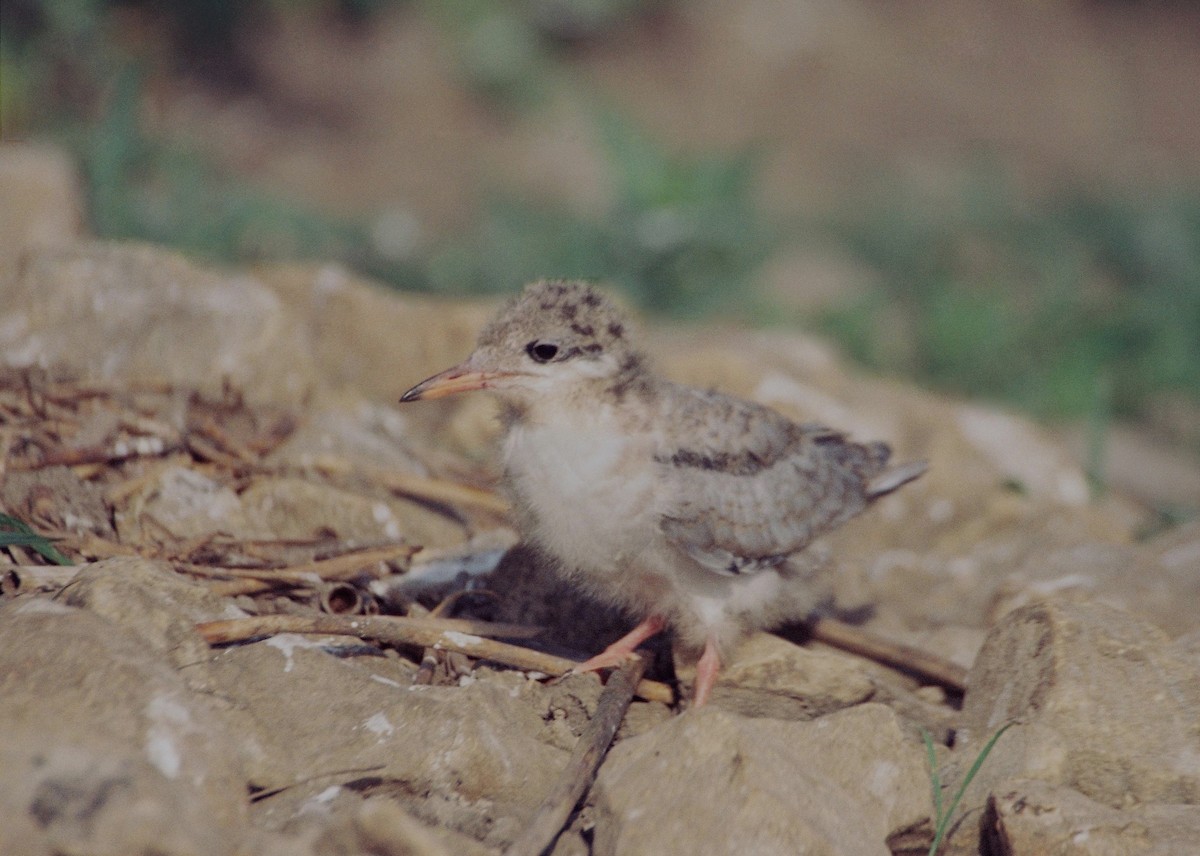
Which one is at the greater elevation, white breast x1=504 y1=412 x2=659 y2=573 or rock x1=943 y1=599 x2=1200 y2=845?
white breast x1=504 y1=412 x2=659 y2=573

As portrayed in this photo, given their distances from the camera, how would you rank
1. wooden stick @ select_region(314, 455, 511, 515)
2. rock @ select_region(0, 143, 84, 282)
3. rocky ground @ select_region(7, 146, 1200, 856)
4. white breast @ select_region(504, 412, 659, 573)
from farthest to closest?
1. rock @ select_region(0, 143, 84, 282)
2. wooden stick @ select_region(314, 455, 511, 515)
3. white breast @ select_region(504, 412, 659, 573)
4. rocky ground @ select_region(7, 146, 1200, 856)

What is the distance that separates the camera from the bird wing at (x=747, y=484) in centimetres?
378

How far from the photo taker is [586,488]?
3.65 metres

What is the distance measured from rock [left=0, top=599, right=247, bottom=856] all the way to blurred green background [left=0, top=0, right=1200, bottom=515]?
3888 mm

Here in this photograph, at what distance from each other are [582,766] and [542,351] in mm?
1235

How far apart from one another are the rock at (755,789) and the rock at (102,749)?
0.85m

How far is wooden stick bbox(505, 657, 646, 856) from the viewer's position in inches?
111

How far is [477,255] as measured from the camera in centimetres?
824

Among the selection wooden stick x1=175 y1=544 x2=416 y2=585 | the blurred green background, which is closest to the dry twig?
wooden stick x1=175 y1=544 x2=416 y2=585

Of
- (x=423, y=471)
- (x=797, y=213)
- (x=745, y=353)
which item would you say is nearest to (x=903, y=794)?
(x=423, y=471)

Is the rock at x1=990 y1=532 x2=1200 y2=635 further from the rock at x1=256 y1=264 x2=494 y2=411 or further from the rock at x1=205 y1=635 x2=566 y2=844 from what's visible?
the rock at x1=256 y1=264 x2=494 y2=411

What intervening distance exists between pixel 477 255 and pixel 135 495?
4.50 m

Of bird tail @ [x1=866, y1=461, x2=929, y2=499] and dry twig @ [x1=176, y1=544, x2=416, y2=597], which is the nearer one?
dry twig @ [x1=176, y1=544, x2=416, y2=597]

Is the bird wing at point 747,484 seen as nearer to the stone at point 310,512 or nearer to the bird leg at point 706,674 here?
the bird leg at point 706,674
